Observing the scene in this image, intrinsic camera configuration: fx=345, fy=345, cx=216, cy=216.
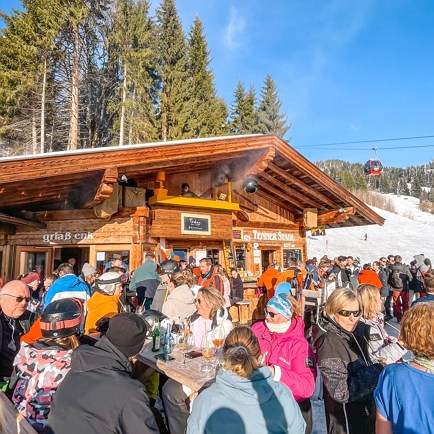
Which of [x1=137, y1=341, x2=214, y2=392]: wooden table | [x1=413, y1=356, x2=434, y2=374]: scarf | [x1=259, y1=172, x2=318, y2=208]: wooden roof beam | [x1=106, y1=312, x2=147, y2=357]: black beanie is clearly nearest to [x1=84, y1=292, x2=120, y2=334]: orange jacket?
[x1=137, y1=341, x2=214, y2=392]: wooden table

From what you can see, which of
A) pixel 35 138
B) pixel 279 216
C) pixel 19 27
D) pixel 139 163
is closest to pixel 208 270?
pixel 139 163

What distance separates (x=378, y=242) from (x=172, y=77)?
2596 centimetres

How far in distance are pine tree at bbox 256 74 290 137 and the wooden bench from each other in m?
37.4

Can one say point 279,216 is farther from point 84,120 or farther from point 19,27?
point 84,120

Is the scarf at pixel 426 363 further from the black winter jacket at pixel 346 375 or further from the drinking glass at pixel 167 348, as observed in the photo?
the drinking glass at pixel 167 348

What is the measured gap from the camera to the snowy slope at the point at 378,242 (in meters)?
31.0

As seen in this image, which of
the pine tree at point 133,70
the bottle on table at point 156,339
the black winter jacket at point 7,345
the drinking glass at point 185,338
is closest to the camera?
the black winter jacket at point 7,345

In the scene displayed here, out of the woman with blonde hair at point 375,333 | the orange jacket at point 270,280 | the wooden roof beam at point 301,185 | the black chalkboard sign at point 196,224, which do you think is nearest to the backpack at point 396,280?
the wooden roof beam at point 301,185

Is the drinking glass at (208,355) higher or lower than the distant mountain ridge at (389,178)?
lower

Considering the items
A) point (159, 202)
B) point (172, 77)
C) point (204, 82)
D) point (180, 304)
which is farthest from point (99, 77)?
point (180, 304)

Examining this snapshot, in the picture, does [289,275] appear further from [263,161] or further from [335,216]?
[335,216]

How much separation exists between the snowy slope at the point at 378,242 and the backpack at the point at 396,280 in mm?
17507

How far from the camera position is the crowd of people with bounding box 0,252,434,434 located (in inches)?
72.4

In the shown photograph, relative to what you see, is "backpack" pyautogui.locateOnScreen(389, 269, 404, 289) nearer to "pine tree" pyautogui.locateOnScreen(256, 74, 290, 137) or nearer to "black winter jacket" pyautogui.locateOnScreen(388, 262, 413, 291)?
"black winter jacket" pyautogui.locateOnScreen(388, 262, 413, 291)
